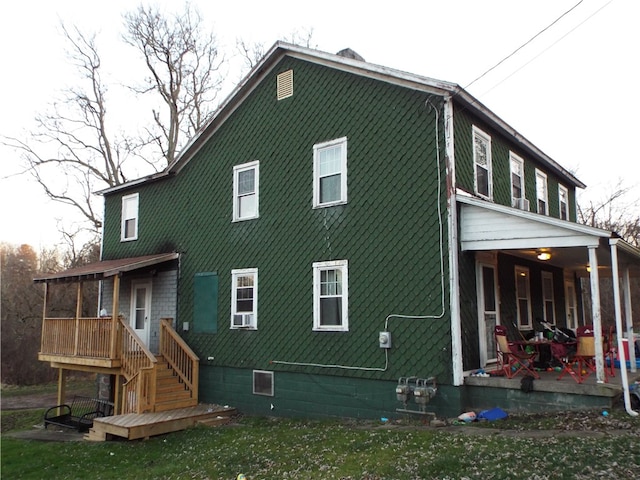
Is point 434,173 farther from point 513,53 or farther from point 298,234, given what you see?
point 298,234

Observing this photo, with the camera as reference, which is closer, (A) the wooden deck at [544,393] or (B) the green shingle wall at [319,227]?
(A) the wooden deck at [544,393]

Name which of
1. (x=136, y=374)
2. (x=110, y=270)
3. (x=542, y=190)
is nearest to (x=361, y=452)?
(x=136, y=374)

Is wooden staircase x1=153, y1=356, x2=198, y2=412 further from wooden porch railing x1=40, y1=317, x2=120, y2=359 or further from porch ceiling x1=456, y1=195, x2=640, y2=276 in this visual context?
porch ceiling x1=456, y1=195, x2=640, y2=276

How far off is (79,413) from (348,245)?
10.9 meters

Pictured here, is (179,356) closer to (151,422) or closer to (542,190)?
(151,422)

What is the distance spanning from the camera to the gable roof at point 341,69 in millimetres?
9977

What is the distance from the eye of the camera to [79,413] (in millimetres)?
16188

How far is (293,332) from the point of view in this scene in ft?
38.1

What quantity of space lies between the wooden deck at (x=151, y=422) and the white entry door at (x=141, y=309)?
3.43 metres

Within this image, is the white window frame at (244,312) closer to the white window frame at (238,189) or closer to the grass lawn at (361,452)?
the white window frame at (238,189)

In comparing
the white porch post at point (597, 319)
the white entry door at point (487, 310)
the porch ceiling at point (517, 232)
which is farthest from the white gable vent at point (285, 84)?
the white porch post at point (597, 319)

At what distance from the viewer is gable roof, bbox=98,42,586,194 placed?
9.98 m

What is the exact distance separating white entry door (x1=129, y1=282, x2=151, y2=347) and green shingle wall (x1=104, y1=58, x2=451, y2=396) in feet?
4.64

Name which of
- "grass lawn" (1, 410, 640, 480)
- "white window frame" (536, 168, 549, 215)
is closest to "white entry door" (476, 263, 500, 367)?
"grass lawn" (1, 410, 640, 480)
